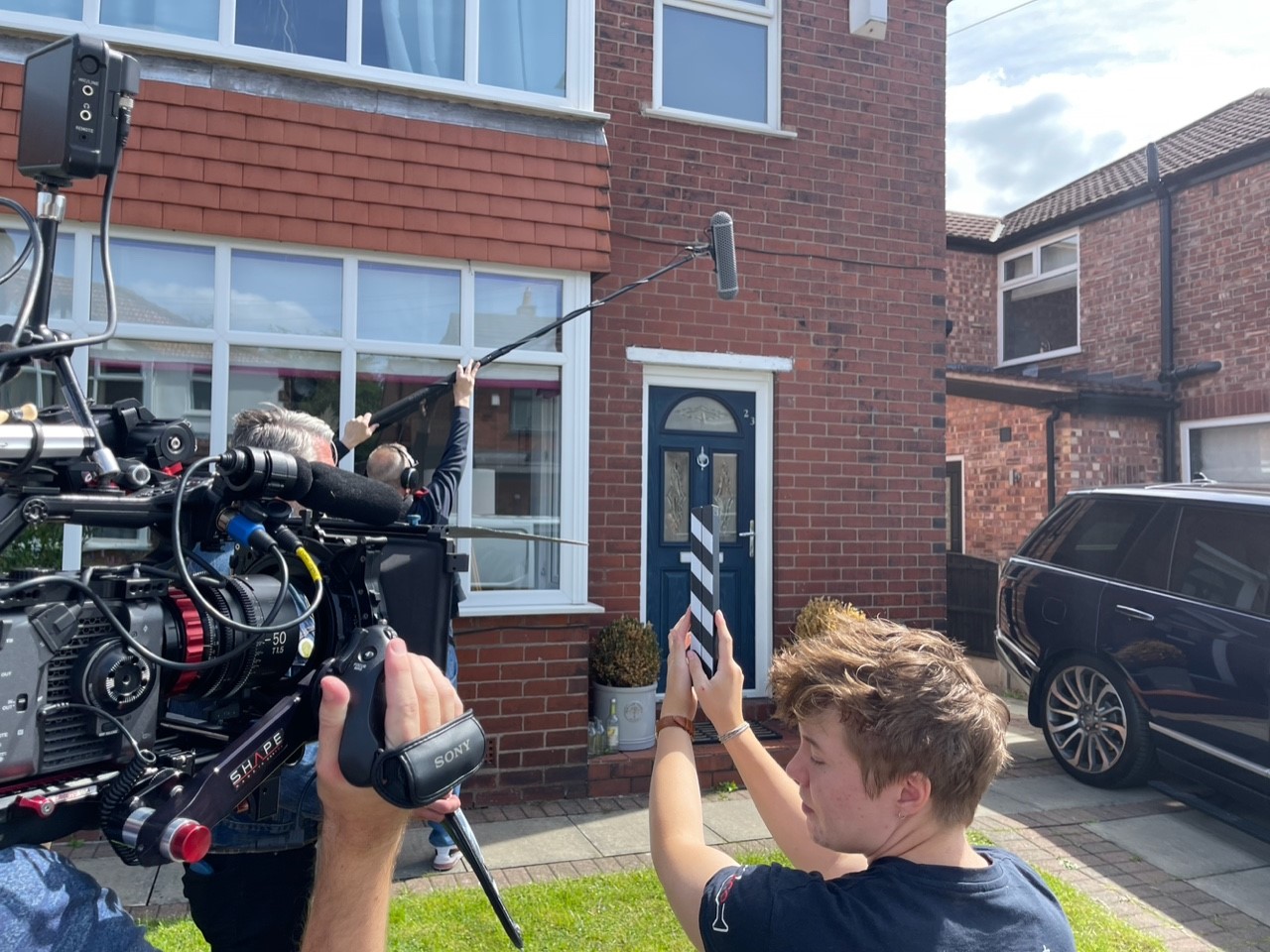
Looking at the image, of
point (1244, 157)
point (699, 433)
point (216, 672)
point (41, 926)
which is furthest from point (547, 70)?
point (1244, 157)

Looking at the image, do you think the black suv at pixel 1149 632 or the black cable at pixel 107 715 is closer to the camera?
the black cable at pixel 107 715

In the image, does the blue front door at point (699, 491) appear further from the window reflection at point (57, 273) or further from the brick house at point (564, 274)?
the window reflection at point (57, 273)

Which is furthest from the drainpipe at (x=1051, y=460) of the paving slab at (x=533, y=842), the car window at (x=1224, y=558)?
the paving slab at (x=533, y=842)

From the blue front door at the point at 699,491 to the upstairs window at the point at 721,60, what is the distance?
1.89 meters

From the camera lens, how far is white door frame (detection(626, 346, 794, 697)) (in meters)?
6.54

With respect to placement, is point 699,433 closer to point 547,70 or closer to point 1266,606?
point 547,70

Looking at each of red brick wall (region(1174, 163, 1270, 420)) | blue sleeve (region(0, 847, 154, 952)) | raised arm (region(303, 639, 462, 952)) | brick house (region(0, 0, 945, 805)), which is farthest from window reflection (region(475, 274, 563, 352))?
red brick wall (region(1174, 163, 1270, 420))

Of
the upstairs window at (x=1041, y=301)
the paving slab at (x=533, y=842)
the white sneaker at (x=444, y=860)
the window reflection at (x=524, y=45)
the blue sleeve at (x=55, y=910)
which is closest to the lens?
the blue sleeve at (x=55, y=910)

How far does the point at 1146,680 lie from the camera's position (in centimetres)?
568

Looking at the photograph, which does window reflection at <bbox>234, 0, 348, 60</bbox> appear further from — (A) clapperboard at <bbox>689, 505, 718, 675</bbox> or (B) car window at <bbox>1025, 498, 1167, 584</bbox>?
(B) car window at <bbox>1025, 498, 1167, 584</bbox>

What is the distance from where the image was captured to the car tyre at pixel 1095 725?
5.83 meters

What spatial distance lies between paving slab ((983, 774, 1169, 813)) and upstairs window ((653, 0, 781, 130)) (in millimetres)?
4537

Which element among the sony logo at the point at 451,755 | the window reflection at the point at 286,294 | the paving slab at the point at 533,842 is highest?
the window reflection at the point at 286,294

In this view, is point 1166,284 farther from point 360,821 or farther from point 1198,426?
point 360,821
